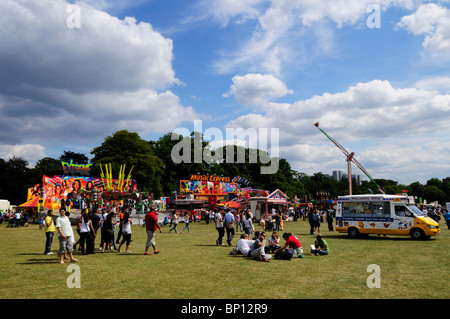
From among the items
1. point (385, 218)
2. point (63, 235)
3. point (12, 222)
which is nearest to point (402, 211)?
point (385, 218)

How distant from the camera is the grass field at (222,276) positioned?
24.8 feet

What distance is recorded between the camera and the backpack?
12.7m

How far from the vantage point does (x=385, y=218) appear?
19.8 m

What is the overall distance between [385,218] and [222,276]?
14196mm

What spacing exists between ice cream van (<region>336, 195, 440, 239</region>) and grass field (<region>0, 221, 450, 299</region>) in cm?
502

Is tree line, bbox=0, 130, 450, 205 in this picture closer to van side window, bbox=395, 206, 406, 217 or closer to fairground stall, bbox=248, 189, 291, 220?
fairground stall, bbox=248, 189, 291, 220

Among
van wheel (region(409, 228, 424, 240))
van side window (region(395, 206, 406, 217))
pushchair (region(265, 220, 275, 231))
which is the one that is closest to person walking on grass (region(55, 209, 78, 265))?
van side window (region(395, 206, 406, 217))

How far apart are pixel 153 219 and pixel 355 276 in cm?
798

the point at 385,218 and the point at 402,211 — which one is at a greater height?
the point at 402,211

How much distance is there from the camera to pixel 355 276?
374 inches

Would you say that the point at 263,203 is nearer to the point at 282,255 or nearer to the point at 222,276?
the point at 282,255

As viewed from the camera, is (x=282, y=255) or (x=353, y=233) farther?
(x=353, y=233)
